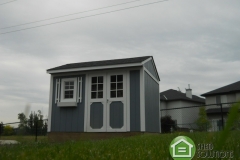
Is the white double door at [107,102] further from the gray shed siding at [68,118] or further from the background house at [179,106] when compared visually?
the background house at [179,106]

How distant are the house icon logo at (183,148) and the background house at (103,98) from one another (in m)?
8.90

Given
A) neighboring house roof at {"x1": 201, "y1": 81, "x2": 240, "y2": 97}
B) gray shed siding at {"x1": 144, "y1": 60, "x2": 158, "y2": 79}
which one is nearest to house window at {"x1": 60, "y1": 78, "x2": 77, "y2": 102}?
gray shed siding at {"x1": 144, "y1": 60, "x2": 158, "y2": 79}

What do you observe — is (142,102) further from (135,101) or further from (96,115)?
(96,115)

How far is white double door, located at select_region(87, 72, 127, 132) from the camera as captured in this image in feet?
33.1

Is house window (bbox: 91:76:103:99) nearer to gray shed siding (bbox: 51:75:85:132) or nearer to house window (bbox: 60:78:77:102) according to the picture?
gray shed siding (bbox: 51:75:85:132)

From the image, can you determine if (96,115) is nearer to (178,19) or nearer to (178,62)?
(178,19)

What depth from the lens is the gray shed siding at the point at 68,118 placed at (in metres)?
10.7

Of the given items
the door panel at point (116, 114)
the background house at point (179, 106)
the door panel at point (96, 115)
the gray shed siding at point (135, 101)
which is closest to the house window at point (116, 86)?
the door panel at point (116, 114)

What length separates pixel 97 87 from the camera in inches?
418

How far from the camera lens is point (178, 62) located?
1795 cm

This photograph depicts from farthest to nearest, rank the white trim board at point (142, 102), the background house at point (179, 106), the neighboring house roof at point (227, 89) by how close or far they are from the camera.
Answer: the neighboring house roof at point (227, 89) < the background house at point (179, 106) < the white trim board at point (142, 102)

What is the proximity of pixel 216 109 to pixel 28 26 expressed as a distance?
76.6 feet

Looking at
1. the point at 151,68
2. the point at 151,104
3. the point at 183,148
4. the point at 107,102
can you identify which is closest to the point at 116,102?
the point at 107,102

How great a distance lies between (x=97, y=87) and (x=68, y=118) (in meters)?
1.93
